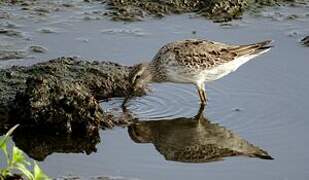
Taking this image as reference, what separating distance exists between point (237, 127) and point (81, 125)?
1.63 metres

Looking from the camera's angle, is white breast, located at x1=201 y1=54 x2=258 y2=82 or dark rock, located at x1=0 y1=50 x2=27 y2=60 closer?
white breast, located at x1=201 y1=54 x2=258 y2=82

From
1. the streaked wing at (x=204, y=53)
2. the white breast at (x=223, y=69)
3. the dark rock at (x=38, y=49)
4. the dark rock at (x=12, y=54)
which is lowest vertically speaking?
the dark rock at (x=12, y=54)

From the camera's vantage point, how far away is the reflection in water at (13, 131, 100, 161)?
28.2ft

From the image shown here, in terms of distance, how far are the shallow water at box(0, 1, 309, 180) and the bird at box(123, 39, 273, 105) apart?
22cm

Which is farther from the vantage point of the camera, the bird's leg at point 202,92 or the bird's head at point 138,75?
the bird's head at point 138,75

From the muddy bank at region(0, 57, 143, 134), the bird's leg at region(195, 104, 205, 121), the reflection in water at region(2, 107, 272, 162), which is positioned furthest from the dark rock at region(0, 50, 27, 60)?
the bird's leg at region(195, 104, 205, 121)

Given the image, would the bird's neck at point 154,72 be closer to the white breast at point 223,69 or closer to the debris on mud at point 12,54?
the white breast at point 223,69

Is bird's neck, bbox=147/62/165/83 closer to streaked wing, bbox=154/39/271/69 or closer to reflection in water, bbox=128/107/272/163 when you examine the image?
streaked wing, bbox=154/39/271/69

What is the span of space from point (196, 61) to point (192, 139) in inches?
59.2

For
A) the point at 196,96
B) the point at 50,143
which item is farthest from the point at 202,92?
the point at 50,143

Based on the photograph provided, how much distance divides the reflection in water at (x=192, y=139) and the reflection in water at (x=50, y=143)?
1.61 feet

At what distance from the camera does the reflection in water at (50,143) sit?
8.59 meters

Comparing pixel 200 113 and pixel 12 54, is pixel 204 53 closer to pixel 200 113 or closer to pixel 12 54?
pixel 200 113

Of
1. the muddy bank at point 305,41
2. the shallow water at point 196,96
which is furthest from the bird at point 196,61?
the muddy bank at point 305,41
